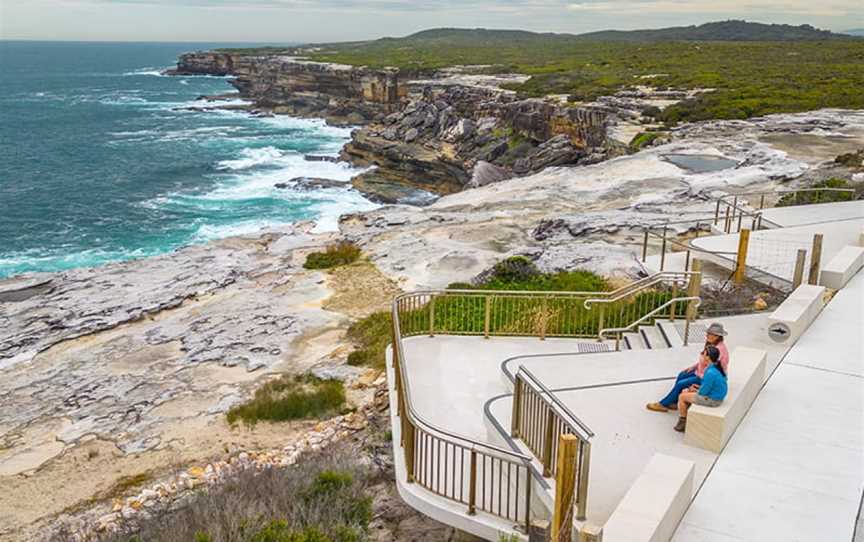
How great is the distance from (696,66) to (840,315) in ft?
245

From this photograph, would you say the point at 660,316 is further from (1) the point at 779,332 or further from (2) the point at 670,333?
(1) the point at 779,332

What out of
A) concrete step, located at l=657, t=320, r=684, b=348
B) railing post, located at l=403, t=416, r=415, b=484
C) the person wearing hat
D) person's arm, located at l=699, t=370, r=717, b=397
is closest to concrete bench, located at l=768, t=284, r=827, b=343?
concrete step, located at l=657, t=320, r=684, b=348

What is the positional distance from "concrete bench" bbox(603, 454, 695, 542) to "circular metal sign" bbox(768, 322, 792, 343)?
4.98 meters

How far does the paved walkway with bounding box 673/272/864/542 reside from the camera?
6785 millimetres

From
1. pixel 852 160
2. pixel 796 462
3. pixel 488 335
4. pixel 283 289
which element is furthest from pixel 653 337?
pixel 852 160

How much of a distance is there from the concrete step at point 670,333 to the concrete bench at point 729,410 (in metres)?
2.11

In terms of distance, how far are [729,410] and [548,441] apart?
7.55 feet

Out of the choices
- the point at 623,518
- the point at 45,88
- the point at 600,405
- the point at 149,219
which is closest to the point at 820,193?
the point at 600,405

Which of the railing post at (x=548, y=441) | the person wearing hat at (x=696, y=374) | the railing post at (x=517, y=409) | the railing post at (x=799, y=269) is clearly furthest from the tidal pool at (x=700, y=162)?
the railing post at (x=548, y=441)

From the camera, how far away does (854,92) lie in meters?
51.2

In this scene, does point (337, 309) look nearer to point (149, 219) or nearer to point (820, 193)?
point (820, 193)

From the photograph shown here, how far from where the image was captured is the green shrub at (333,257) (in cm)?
2611

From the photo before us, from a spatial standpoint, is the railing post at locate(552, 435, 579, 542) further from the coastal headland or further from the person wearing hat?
the person wearing hat

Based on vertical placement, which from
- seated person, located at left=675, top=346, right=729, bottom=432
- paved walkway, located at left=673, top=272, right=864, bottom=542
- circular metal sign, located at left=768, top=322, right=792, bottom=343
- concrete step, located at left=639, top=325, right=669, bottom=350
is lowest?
concrete step, located at left=639, top=325, right=669, bottom=350
